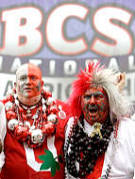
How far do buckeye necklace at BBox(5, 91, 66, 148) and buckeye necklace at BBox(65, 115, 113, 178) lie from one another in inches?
Result: 10.0

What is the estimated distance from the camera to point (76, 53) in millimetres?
4121

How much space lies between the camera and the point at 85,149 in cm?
222

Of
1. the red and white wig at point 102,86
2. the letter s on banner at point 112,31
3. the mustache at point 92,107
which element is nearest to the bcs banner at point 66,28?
the letter s on banner at point 112,31

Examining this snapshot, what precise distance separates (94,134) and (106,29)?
2.19 metres

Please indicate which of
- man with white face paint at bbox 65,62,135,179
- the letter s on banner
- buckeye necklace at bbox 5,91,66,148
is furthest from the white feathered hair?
the letter s on banner

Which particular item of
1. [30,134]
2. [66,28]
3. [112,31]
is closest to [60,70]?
[66,28]

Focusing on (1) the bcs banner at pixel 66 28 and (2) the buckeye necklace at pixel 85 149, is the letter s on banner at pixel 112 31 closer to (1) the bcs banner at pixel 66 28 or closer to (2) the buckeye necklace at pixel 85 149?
(1) the bcs banner at pixel 66 28

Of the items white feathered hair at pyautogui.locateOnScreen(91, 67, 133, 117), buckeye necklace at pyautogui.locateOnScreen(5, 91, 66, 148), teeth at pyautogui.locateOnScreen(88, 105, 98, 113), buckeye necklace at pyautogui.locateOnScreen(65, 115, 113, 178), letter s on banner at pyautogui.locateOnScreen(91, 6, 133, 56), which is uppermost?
letter s on banner at pyautogui.locateOnScreen(91, 6, 133, 56)

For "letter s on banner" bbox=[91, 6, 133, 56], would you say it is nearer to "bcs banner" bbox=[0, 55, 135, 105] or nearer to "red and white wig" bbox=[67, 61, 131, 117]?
"bcs banner" bbox=[0, 55, 135, 105]

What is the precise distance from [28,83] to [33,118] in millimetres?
266

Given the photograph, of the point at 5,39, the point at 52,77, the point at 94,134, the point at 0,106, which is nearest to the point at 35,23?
the point at 5,39

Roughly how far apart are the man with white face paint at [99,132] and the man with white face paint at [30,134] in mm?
163

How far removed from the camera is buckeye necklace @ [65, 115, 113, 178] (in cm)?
218

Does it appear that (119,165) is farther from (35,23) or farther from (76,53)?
(35,23)
